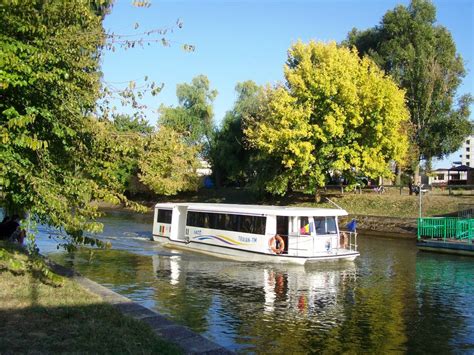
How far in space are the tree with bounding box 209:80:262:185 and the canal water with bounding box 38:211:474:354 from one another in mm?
34948

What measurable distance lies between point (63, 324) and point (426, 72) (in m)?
53.0

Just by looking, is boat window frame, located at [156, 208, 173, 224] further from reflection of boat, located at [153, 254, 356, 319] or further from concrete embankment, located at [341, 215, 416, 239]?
concrete embankment, located at [341, 215, 416, 239]

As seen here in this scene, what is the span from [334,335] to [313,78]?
34471mm

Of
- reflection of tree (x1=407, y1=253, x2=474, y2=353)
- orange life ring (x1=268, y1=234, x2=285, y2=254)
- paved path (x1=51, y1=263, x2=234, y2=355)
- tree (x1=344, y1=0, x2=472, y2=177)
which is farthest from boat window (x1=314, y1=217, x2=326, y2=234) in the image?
tree (x1=344, y1=0, x2=472, y2=177)

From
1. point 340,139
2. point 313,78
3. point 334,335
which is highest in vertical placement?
point 313,78

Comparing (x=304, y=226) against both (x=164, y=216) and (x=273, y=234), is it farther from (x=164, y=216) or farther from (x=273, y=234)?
(x=164, y=216)

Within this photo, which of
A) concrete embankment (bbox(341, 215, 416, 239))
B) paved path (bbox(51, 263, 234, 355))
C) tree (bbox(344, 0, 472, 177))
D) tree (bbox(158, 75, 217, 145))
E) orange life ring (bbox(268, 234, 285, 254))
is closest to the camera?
paved path (bbox(51, 263, 234, 355))

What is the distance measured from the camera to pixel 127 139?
10195 mm

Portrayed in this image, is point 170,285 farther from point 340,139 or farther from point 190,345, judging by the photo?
point 340,139

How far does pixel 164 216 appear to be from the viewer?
110 feet

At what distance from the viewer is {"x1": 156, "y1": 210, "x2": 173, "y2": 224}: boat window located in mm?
32750

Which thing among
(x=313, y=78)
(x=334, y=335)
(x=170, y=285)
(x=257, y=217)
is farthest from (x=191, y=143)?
(x=334, y=335)

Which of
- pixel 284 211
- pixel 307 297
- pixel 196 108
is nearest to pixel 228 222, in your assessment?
pixel 284 211

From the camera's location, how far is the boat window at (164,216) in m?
32.8
